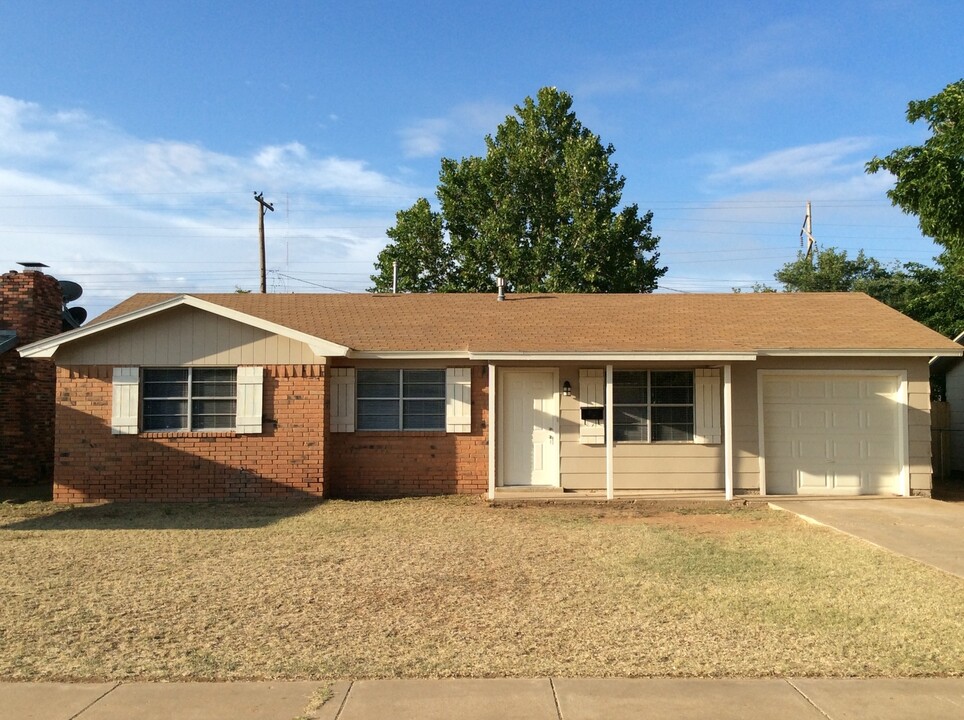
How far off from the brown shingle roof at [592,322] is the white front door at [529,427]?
70cm

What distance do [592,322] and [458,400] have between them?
9.70 feet

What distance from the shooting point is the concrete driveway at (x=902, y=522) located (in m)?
9.02

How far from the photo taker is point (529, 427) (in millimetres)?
13883

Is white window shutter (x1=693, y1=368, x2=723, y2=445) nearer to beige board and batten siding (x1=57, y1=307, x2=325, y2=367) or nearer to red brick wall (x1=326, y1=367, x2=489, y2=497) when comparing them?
red brick wall (x1=326, y1=367, x2=489, y2=497)

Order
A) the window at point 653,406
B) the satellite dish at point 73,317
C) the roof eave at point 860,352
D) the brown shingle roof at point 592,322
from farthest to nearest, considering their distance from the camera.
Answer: the satellite dish at point 73,317
the window at point 653,406
the brown shingle roof at point 592,322
the roof eave at point 860,352

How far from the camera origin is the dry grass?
17.8 feet

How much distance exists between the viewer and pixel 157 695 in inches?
194

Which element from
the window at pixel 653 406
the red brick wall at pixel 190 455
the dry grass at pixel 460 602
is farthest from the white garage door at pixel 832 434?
the red brick wall at pixel 190 455

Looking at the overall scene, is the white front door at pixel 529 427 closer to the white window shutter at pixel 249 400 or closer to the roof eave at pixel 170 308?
the roof eave at pixel 170 308

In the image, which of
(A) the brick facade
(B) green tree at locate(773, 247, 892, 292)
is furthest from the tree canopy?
(A) the brick facade

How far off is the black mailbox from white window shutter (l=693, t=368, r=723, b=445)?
4.96 feet

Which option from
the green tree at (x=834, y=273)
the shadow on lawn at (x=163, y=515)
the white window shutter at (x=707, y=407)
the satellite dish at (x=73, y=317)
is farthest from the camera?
the green tree at (x=834, y=273)

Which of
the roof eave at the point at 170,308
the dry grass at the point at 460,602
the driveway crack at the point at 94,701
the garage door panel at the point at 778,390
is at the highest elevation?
the roof eave at the point at 170,308

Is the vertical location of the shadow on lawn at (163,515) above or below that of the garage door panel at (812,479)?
below
